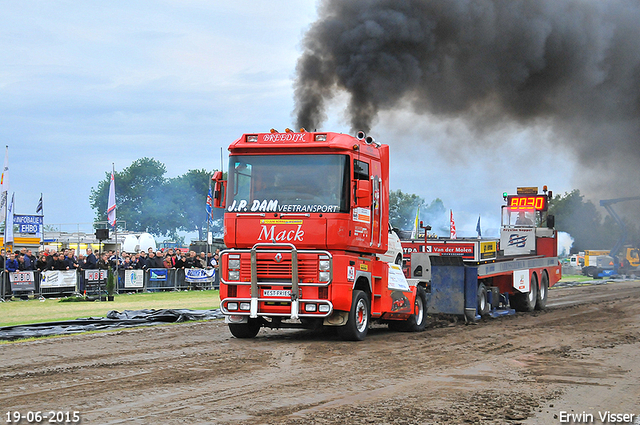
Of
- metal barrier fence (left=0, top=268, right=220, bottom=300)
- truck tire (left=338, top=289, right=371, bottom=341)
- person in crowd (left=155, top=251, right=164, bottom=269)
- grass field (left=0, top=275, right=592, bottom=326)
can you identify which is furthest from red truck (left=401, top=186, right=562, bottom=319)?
person in crowd (left=155, top=251, right=164, bottom=269)

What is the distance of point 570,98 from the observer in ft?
76.3

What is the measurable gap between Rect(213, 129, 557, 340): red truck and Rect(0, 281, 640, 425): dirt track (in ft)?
2.24

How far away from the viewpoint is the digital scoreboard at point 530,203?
21812mm

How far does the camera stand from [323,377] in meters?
8.59

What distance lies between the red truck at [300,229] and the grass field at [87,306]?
6.08 m

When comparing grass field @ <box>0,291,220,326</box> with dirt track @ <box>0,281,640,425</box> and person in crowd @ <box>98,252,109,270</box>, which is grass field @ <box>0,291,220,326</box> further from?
dirt track @ <box>0,281,640,425</box>

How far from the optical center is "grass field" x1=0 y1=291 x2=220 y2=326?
16969 mm

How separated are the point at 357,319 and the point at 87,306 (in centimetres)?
1100

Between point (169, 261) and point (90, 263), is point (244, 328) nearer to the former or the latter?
point (90, 263)

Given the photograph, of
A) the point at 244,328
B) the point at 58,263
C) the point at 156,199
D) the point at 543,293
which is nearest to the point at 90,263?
the point at 58,263

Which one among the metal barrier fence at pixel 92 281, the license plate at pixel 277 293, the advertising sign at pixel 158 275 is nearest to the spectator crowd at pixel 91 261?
the advertising sign at pixel 158 275

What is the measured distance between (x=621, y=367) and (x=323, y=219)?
498 cm

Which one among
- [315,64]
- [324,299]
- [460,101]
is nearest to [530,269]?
[460,101]
